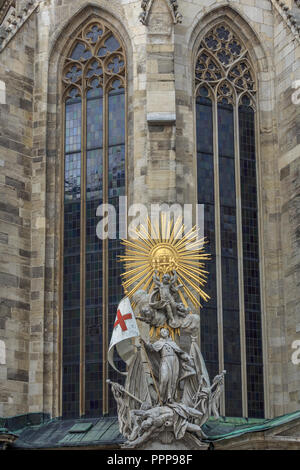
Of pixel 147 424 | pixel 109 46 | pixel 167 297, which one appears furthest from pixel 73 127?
pixel 147 424

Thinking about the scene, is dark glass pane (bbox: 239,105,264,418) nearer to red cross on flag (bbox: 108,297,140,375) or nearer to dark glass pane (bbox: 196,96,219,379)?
dark glass pane (bbox: 196,96,219,379)

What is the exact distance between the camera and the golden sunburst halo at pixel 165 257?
26.1 m

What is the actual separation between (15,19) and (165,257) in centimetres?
795

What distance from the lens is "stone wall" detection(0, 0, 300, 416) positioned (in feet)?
93.1

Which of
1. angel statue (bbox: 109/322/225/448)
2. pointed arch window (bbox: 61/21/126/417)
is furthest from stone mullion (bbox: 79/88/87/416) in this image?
angel statue (bbox: 109/322/225/448)

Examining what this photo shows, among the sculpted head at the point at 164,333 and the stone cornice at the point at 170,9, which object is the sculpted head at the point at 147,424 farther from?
the stone cornice at the point at 170,9

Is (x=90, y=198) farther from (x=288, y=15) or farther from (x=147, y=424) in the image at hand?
(x=147, y=424)

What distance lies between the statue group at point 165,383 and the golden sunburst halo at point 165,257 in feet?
1.35

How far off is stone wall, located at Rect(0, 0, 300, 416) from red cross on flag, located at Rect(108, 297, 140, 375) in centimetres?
302

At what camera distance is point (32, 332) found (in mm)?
28703

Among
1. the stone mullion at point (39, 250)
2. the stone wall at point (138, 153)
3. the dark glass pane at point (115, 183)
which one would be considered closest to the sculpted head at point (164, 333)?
the dark glass pane at point (115, 183)

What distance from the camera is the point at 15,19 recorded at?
3053cm
